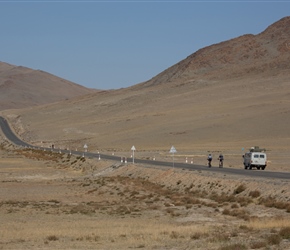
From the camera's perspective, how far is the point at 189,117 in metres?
127

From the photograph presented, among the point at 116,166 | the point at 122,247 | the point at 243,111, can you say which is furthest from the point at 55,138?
the point at 122,247

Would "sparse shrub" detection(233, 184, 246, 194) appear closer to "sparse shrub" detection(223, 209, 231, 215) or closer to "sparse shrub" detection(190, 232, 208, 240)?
"sparse shrub" detection(223, 209, 231, 215)

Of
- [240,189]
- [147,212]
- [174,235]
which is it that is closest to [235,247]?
[174,235]

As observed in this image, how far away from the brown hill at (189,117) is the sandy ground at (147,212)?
34958 millimetres

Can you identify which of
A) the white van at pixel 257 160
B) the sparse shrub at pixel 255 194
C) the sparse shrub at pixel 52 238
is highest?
the white van at pixel 257 160

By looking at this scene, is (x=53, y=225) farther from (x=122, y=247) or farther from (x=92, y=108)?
(x=92, y=108)

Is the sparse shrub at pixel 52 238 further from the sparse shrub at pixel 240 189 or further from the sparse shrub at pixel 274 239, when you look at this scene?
the sparse shrub at pixel 240 189

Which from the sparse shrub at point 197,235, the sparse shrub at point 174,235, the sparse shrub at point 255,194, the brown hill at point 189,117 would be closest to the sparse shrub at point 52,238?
the sparse shrub at point 174,235

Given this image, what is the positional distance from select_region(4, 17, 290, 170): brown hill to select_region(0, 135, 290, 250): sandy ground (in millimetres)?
34958

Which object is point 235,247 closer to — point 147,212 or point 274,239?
point 274,239

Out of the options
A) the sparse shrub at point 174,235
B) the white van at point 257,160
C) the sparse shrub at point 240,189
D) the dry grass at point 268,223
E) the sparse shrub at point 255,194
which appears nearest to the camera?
the sparse shrub at point 174,235

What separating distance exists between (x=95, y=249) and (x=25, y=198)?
60.4ft

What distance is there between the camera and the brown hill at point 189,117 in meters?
102

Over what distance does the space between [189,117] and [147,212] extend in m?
98.9
